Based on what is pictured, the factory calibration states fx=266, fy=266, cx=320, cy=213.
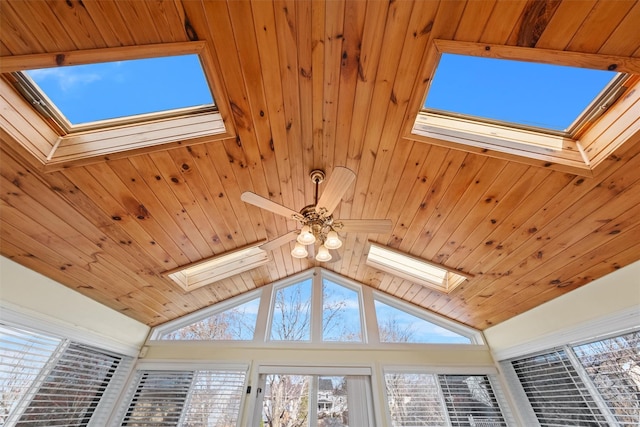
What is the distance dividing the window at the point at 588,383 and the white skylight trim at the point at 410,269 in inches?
46.5

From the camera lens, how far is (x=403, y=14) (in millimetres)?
1135

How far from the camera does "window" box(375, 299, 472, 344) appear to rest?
348cm

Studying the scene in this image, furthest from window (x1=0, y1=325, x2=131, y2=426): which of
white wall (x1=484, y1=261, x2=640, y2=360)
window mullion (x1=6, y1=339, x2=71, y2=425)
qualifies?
white wall (x1=484, y1=261, x2=640, y2=360)

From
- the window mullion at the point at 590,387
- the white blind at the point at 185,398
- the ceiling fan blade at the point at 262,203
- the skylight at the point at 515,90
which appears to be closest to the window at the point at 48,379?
the white blind at the point at 185,398

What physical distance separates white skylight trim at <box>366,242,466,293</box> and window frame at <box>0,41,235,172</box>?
6.94ft

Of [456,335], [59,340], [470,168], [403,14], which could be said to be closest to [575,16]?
[403,14]

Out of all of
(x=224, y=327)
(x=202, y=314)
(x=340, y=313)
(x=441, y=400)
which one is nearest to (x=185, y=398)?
(x=224, y=327)

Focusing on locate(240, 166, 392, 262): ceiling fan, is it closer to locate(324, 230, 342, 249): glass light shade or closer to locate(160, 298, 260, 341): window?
locate(324, 230, 342, 249): glass light shade

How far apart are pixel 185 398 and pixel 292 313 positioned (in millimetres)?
1508

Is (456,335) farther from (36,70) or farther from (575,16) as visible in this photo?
(36,70)

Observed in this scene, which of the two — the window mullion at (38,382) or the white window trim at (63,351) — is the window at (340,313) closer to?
the white window trim at (63,351)

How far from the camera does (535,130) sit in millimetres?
1542

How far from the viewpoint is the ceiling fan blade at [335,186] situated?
1.45 m

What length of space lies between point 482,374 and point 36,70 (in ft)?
15.4
